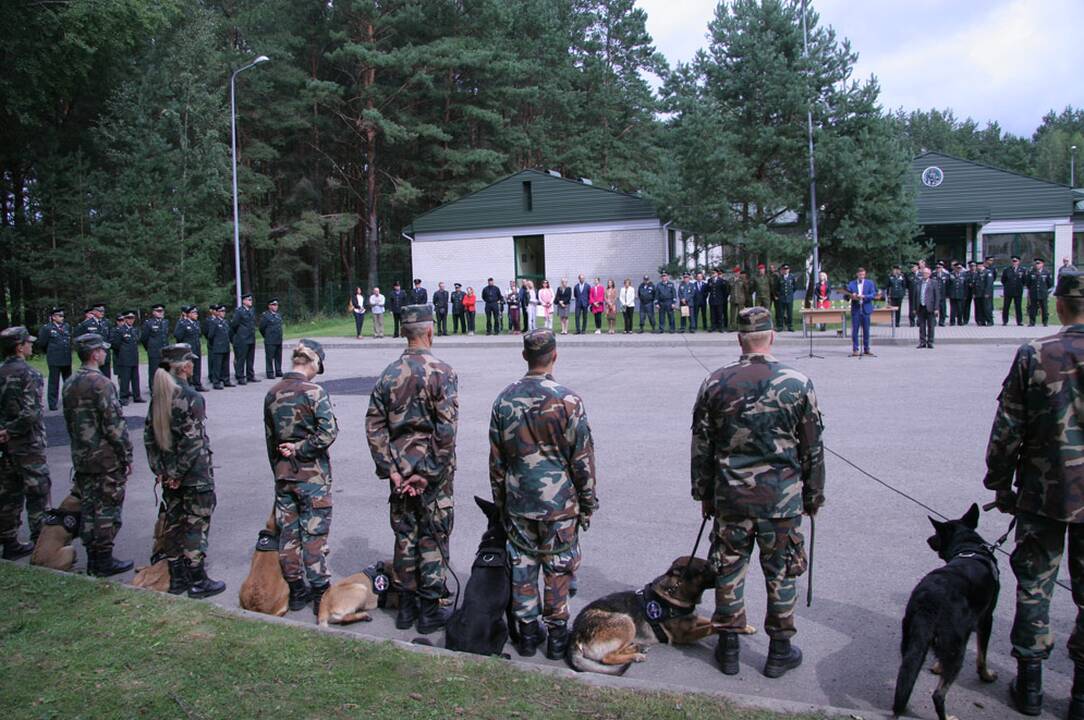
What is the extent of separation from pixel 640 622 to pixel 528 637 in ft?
2.14

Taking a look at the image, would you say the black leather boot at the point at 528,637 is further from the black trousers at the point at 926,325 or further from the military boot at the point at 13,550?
the black trousers at the point at 926,325

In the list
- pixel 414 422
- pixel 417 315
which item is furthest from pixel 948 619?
pixel 417 315

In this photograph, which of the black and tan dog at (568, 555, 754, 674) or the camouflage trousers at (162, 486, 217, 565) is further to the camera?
the camouflage trousers at (162, 486, 217, 565)

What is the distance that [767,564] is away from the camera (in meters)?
4.48

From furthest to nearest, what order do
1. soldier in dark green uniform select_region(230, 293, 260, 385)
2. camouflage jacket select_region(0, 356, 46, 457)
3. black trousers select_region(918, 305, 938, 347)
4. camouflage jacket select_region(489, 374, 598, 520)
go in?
black trousers select_region(918, 305, 938, 347)
soldier in dark green uniform select_region(230, 293, 260, 385)
camouflage jacket select_region(0, 356, 46, 457)
camouflage jacket select_region(489, 374, 598, 520)

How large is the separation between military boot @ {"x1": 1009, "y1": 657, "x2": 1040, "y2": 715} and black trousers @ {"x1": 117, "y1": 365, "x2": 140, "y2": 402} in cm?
1559

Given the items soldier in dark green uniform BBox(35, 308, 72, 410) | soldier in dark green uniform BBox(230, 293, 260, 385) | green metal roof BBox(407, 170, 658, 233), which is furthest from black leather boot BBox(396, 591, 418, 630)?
green metal roof BBox(407, 170, 658, 233)

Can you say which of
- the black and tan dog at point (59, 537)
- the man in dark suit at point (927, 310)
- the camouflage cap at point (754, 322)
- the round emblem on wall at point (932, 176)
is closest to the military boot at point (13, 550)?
the black and tan dog at point (59, 537)

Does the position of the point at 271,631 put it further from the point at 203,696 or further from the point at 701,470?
the point at 701,470

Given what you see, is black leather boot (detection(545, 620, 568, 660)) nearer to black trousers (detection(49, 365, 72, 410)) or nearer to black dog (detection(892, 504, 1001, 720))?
black dog (detection(892, 504, 1001, 720))

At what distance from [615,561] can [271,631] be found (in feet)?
8.34

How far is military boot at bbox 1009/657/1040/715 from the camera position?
3.97 metres

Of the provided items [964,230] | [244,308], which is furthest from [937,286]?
[964,230]

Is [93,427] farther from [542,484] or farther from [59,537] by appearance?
[542,484]
